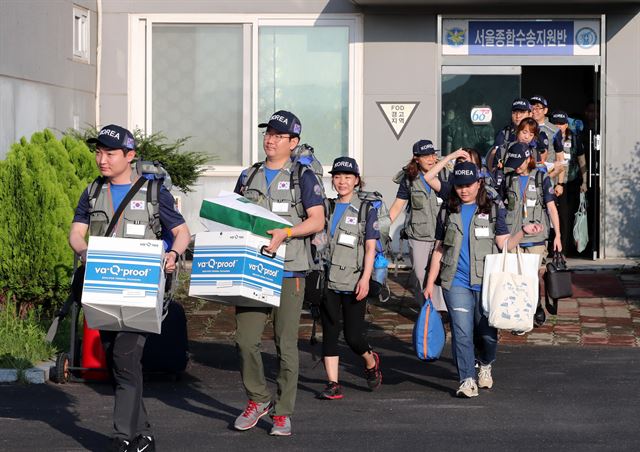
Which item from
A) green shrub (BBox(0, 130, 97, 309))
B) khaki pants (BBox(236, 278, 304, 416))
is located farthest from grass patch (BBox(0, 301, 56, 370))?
khaki pants (BBox(236, 278, 304, 416))

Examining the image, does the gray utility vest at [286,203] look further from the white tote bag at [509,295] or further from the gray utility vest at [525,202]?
the gray utility vest at [525,202]

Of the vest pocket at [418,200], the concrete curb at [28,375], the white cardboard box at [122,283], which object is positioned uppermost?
the vest pocket at [418,200]

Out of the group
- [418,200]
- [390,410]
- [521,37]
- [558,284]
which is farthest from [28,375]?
[521,37]

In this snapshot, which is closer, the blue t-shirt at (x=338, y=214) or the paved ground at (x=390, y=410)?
the paved ground at (x=390, y=410)

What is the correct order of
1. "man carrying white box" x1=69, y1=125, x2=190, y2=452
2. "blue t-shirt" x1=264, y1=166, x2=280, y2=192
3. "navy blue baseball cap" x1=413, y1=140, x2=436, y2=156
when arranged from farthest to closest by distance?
"navy blue baseball cap" x1=413, y1=140, x2=436, y2=156 → "blue t-shirt" x1=264, y1=166, x2=280, y2=192 → "man carrying white box" x1=69, y1=125, x2=190, y2=452

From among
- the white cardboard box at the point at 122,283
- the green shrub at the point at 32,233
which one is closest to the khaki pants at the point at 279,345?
the white cardboard box at the point at 122,283

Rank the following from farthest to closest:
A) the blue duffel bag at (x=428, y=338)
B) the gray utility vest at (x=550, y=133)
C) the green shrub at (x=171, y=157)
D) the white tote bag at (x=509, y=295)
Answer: the green shrub at (x=171, y=157)
the gray utility vest at (x=550, y=133)
the blue duffel bag at (x=428, y=338)
the white tote bag at (x=509, y=295)

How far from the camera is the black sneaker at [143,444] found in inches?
299

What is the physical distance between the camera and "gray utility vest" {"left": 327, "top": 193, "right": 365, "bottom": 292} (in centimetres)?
961

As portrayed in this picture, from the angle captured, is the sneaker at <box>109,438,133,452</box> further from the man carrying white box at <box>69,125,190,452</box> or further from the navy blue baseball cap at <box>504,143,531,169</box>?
the navy blue baseball cap at <box>504,143,531,169</box>

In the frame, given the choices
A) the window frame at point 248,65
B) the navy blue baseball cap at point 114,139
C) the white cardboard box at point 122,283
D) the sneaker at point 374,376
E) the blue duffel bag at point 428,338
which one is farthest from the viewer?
the window frame at point 248,65

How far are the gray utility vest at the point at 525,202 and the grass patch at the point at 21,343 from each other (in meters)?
4.21

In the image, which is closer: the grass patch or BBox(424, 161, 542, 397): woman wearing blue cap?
BBox(424, 161, 542, 397): woman wearing blue cap

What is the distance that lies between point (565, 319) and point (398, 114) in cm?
490
